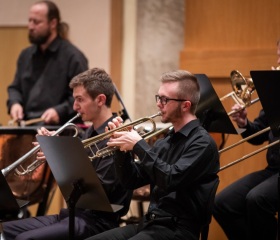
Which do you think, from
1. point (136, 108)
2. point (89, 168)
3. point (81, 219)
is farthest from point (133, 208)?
point (89, 168)

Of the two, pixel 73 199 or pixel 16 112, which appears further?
pixel 16 112

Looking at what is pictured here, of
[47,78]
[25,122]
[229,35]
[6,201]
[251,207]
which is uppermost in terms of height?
[229,35]

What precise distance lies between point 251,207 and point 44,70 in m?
2.58

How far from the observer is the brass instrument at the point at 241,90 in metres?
4.22

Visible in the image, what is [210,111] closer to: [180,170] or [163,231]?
[180,170]

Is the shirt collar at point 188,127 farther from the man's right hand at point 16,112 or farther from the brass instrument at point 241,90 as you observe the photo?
the man's right hand at point 16,112

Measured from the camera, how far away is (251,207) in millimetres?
3965

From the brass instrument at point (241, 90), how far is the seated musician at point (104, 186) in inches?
30.8

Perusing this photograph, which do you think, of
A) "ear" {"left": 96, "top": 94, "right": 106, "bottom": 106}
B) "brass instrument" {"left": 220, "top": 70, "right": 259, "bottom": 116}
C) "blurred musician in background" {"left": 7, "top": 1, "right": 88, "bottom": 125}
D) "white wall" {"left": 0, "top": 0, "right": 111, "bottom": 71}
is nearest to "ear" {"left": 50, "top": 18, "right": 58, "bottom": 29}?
"blurred musician in background" {"left": 7, "top": 1, "right": 88, "bottom": 125}

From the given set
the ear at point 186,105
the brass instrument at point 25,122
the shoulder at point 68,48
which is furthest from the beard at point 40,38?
the ear at point 186,105

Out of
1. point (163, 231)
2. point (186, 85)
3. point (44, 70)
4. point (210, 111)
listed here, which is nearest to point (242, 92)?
point (210, 111)

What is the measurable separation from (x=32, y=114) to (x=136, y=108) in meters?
1.08

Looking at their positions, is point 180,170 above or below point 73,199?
above

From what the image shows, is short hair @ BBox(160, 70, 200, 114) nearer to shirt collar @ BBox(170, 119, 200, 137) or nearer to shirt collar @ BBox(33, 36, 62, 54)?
shirt collar @ BBox(170, 119, 200, 137)
